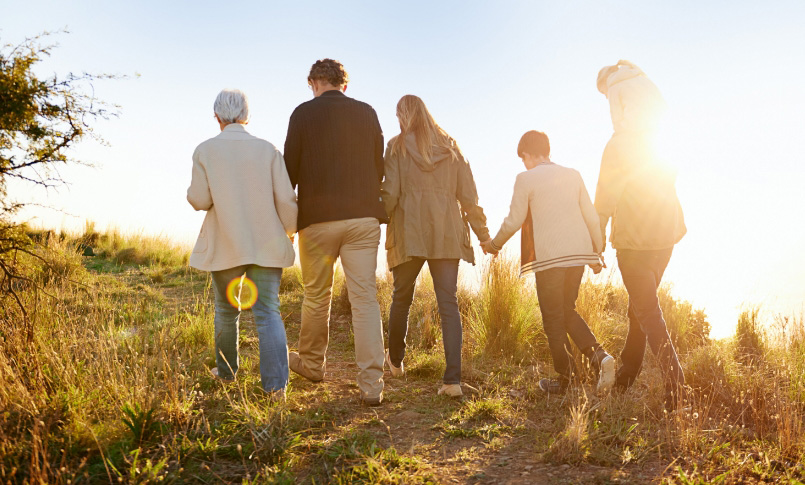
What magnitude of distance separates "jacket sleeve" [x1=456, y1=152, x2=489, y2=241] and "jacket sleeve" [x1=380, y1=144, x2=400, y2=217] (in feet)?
1.60

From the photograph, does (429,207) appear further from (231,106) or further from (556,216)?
(231,106)

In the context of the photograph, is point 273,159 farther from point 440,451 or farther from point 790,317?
point 790,317

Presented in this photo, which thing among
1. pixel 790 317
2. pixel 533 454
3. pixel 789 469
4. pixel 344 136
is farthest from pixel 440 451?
pixel 790 317

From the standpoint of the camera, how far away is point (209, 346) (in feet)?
17.3

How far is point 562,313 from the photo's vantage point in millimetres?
4051

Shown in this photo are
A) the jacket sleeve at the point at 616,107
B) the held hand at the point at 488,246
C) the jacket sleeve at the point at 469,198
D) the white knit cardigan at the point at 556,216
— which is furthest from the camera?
the held hand at the point at 488,246

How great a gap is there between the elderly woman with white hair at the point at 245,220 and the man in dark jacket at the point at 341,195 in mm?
164

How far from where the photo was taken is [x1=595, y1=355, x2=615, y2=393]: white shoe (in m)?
3.89

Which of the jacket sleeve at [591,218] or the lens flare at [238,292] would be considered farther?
the jacket sleeve at [591,218]

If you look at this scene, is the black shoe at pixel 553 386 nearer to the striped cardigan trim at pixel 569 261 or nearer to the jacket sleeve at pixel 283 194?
the striped cardigan trim at pixel 569 261

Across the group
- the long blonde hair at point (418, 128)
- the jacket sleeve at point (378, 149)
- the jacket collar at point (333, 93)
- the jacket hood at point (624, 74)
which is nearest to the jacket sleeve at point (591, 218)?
the jacket hood at point (624, 74)

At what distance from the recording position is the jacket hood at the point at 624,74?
Result: 3955mm

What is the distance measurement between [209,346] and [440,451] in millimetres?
2933

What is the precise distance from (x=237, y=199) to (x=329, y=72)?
110 centimetres
